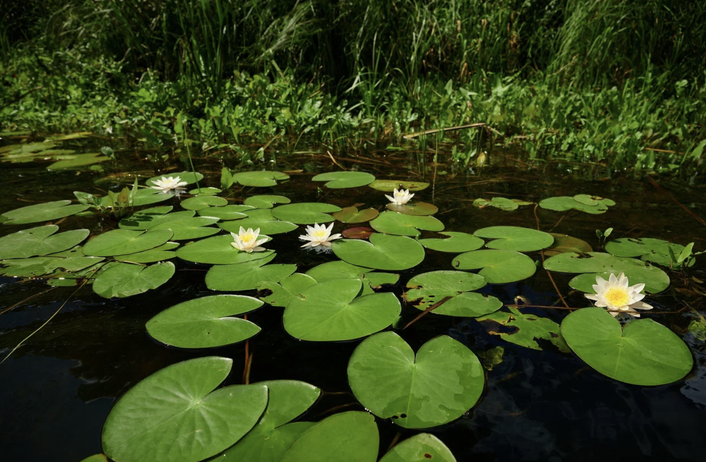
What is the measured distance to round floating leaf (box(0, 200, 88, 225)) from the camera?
1.52 metres

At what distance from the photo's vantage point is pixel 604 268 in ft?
3.88

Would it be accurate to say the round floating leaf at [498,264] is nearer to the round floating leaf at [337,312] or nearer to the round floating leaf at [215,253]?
the round floating leaf at [337,312]

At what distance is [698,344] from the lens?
2.96ft

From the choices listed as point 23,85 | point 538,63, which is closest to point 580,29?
point 538,63

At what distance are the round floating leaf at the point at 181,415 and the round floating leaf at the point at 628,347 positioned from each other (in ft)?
2.17

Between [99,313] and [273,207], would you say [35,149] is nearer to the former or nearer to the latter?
[273,207]

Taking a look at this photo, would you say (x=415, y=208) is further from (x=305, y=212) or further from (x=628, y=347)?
(x=628, y=347)

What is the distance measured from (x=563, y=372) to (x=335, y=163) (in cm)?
173

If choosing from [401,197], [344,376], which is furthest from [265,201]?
[344,376]

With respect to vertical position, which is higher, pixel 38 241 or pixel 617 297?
pixel 38 241

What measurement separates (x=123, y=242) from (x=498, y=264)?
45.7 inches

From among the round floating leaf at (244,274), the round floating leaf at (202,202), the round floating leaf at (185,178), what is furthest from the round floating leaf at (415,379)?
the round floating leaf at (185,178)

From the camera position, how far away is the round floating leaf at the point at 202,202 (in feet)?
5.50

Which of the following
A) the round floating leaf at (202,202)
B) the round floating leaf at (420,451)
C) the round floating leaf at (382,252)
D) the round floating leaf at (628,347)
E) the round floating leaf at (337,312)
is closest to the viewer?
the round floating leaf at (420,451)
